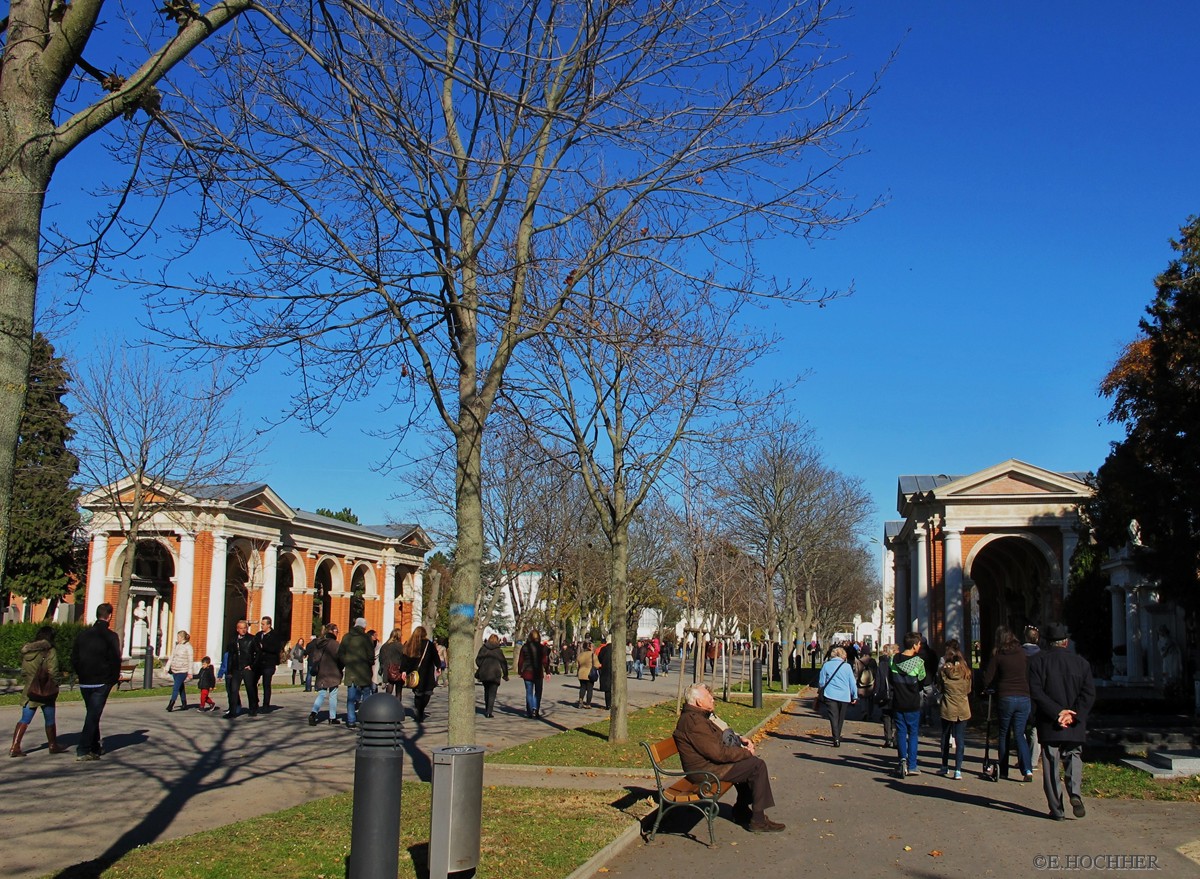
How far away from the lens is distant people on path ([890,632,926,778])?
13586 millimetres

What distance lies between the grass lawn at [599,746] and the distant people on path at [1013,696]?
4247 millimetres

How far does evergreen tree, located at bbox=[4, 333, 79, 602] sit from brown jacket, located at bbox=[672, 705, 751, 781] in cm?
2189

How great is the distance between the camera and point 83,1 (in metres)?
5.15

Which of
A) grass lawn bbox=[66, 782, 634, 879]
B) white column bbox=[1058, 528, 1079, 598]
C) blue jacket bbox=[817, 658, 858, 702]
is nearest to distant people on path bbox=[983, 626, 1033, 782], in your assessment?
blue jacket bbox=[817, 658, 858, 702]

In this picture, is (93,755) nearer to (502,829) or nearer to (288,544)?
(502,829)

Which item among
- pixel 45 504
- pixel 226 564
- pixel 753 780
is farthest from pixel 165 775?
pixel 226 564

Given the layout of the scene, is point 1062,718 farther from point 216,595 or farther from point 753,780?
point 216,595

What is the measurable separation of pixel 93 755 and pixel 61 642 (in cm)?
2188

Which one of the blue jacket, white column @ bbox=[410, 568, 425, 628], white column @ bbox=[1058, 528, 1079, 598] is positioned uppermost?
white column @ bbox=[1058, 528, 1079, 598]

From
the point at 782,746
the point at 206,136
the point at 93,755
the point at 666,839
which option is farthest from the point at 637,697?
the point at 206,136

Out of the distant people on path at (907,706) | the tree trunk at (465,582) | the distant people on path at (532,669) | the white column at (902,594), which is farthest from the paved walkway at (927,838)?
the white column at (902,594)

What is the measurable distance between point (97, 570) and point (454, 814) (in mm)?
40166

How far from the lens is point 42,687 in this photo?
44.1ft

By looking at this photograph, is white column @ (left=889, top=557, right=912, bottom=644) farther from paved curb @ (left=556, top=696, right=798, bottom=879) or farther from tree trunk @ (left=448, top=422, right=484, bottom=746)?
paved curb @ (left=556, top=696, right=798, bottom=879)
